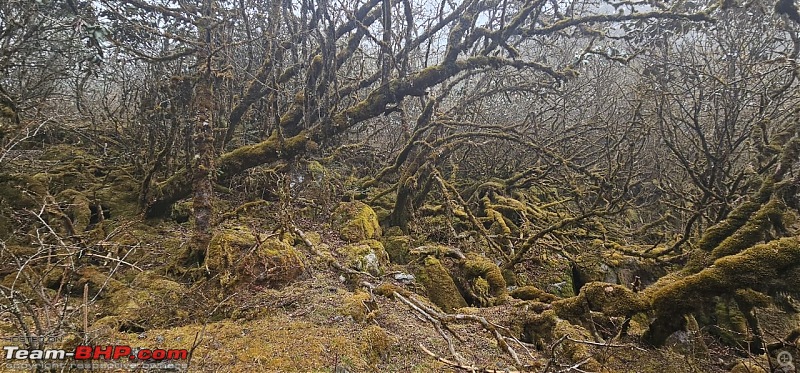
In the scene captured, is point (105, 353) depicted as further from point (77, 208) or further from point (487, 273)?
point (487, 273)

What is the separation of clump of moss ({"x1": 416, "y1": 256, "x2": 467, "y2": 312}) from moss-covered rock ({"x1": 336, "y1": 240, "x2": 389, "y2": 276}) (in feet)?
1.86

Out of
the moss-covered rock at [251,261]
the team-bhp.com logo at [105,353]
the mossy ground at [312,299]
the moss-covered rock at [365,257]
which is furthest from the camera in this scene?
the moss-covered rock at [365,257]

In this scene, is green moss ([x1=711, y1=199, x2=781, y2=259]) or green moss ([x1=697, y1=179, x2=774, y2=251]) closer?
green moss ([x1=711, y1=199, x2=781, y2=259])

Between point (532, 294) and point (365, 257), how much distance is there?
2140mm

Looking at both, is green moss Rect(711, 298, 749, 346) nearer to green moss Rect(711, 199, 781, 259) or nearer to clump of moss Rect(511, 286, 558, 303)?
green moss Rect(711, 199, 781, 259)

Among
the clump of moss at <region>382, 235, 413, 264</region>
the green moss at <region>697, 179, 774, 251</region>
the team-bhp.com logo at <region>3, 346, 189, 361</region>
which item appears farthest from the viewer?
the clump of moss at <region>382, 235, 413, 264</region>

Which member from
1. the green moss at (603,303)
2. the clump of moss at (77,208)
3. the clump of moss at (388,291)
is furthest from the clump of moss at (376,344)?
the clump of moss at (77,208)

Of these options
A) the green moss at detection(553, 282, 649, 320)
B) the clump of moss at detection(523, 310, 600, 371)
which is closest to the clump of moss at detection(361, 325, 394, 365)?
the clump of moss at detection(523, 310, 600, 371)

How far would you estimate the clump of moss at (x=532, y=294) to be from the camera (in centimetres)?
458

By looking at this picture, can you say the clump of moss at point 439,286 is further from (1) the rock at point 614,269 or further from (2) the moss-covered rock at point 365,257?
(1) the rock at point 614,269

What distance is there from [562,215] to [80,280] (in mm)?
7357

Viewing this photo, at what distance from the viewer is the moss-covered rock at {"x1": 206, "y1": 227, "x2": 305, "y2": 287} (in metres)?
3.78

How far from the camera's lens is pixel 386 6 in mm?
6574

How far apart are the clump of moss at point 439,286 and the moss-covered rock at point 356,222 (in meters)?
1.25
